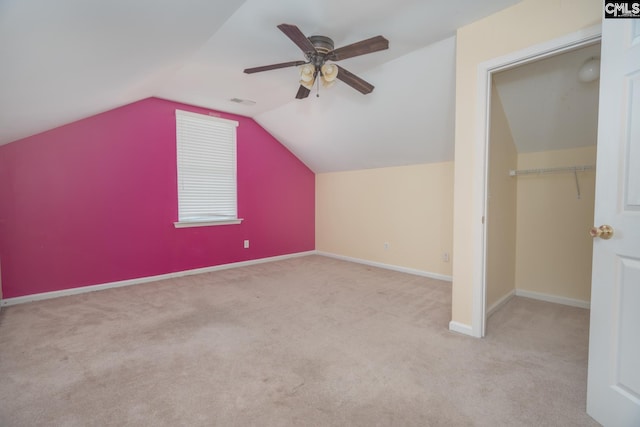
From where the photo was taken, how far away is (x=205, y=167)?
4.36m

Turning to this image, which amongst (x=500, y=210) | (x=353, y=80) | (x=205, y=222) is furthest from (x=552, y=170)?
(x=205, y=222)

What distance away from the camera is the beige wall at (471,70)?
1.90 m

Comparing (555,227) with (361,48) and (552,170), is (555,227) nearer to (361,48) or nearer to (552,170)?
(552,170)

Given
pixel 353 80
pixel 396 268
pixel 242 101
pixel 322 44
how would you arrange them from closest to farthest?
1. pixel 322 44
2. pixel 353 80
3. pixel 242 101
4. pixel 396 268

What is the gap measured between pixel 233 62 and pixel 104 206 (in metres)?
2.33

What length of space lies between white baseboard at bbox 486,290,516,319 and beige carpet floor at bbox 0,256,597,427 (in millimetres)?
64

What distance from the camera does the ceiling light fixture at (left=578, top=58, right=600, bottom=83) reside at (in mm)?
2137

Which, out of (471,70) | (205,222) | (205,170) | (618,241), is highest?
(471,70)

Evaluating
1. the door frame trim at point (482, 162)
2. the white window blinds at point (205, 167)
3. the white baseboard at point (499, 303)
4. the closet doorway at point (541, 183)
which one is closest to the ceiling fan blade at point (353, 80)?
the door frame trim at point (482, 162)

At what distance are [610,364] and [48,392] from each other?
115 inches

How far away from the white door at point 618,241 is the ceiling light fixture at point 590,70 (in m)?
1.03

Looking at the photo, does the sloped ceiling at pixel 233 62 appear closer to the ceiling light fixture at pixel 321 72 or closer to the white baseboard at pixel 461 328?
the ceiling light fixture at pixel 321 72

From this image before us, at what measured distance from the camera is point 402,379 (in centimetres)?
176

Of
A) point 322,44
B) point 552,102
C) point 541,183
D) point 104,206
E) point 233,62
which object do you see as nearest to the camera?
point 322,44
